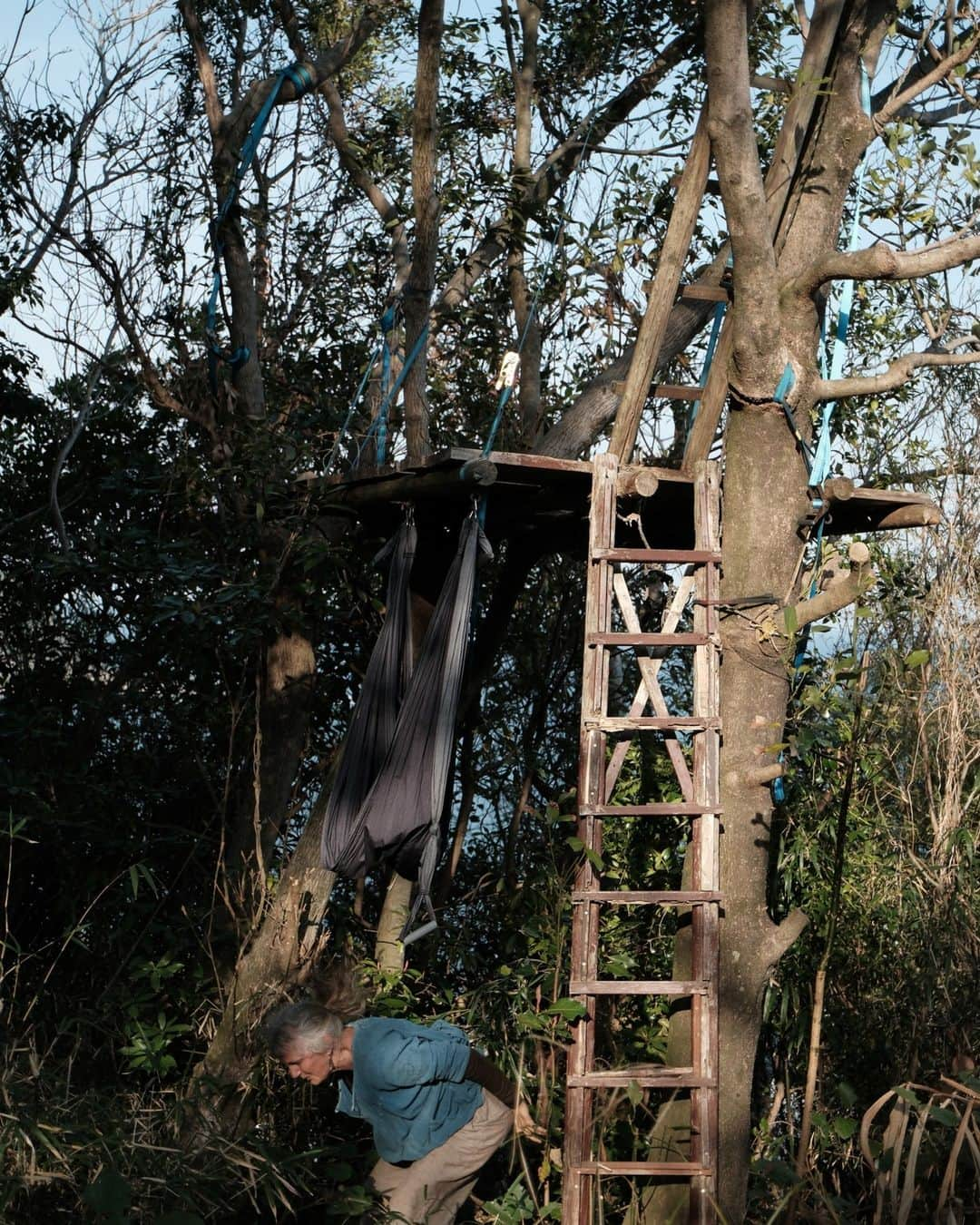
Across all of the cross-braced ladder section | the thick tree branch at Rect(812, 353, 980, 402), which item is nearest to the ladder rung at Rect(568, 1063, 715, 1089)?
the cross-braced ladder section

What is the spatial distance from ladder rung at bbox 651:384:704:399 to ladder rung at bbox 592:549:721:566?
30.1 inches

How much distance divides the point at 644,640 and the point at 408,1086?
176cm

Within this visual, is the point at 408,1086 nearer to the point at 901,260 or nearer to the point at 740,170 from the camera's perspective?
the point at 901,260

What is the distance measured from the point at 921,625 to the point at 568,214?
10.1ft

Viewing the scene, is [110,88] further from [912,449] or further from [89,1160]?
[89,1160]

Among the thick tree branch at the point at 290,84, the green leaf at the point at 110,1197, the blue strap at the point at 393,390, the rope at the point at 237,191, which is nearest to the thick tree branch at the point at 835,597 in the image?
the blue strap at the point at 393,390

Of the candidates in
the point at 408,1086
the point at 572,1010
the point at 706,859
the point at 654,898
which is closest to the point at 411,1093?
the point at 408,1086

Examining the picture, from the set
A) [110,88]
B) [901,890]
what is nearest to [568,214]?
[110,88]

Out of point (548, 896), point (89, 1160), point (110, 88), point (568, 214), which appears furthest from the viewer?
point (110, 88)

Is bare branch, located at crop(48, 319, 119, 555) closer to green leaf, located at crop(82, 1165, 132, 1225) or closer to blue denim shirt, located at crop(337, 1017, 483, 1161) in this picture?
blue denim shirt, located at crop(337, 1017, 483, 1161)

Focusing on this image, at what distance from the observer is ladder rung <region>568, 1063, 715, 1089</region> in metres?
4.70

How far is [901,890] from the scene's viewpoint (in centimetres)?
672

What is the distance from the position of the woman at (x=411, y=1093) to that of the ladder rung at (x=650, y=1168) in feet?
1.20

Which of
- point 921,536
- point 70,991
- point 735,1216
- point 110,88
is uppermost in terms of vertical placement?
point 110,88
